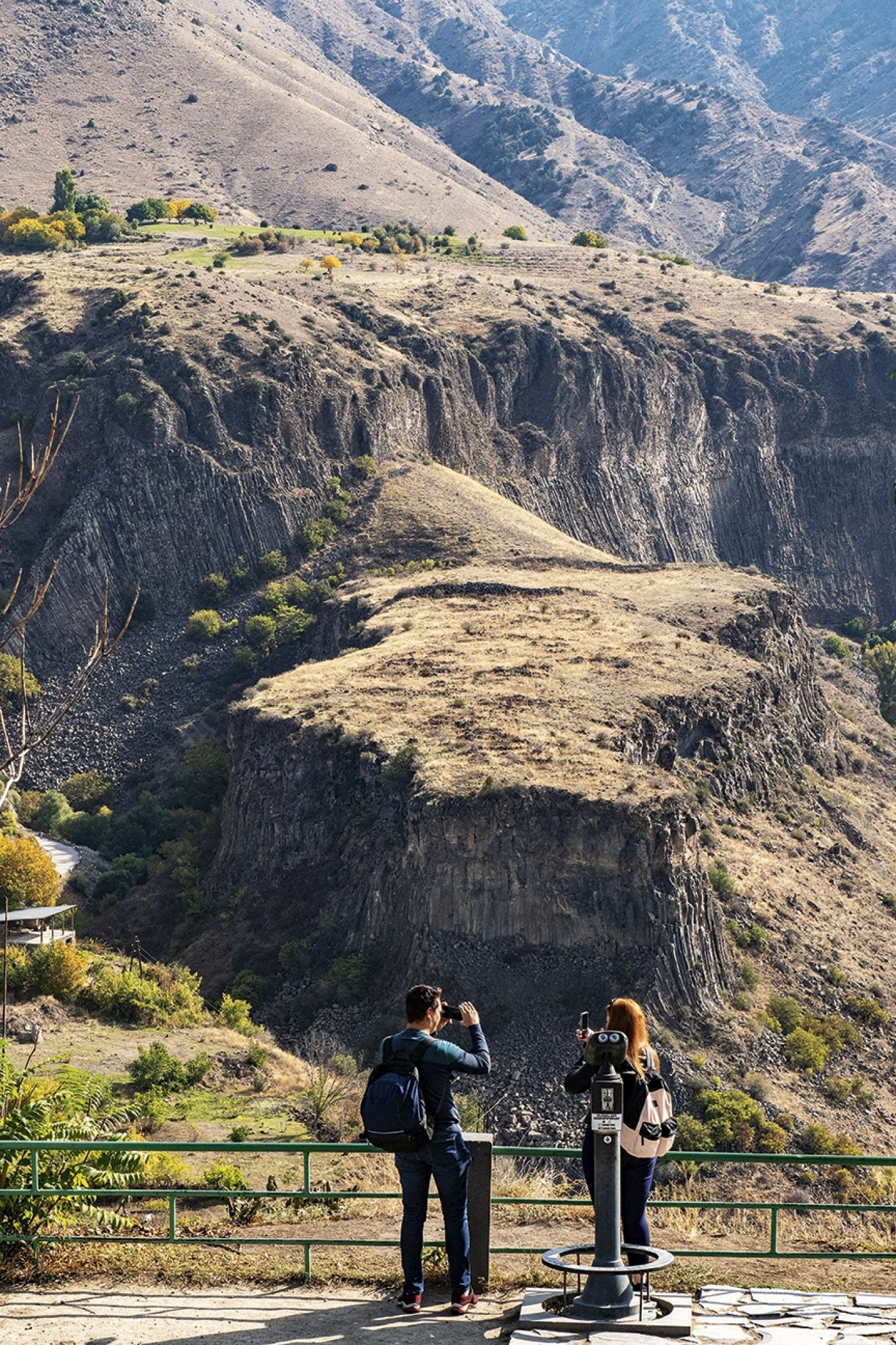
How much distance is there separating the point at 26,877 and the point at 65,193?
87.3 metres

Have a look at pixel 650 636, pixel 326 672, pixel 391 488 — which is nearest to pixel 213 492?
pixel 391 488

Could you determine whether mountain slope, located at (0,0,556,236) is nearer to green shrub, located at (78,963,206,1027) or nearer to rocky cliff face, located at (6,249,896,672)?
rocky cliff face, located at (6,249,896,672)

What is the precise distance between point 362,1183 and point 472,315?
7886 cm

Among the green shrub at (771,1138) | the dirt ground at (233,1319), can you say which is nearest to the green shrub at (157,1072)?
the green shrub at (771,1138)

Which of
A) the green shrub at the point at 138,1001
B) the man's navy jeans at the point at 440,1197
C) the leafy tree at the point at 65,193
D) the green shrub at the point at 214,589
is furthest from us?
the leafy tree at the point at 65,193

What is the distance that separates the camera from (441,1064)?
42.5 feet

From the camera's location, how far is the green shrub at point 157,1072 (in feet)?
113

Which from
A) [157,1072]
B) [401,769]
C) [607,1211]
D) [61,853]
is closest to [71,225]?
[61,853]

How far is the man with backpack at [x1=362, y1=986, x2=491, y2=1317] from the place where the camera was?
42.4 ft

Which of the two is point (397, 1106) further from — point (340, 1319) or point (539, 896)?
point (539, 896)

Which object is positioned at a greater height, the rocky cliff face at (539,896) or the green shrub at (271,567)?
the green shrub at (271,567)

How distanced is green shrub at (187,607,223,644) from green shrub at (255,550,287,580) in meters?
3.70

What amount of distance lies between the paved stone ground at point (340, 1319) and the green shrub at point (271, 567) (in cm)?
6623

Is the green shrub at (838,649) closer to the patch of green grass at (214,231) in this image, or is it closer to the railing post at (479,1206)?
the patch of green grass at (214,231)
